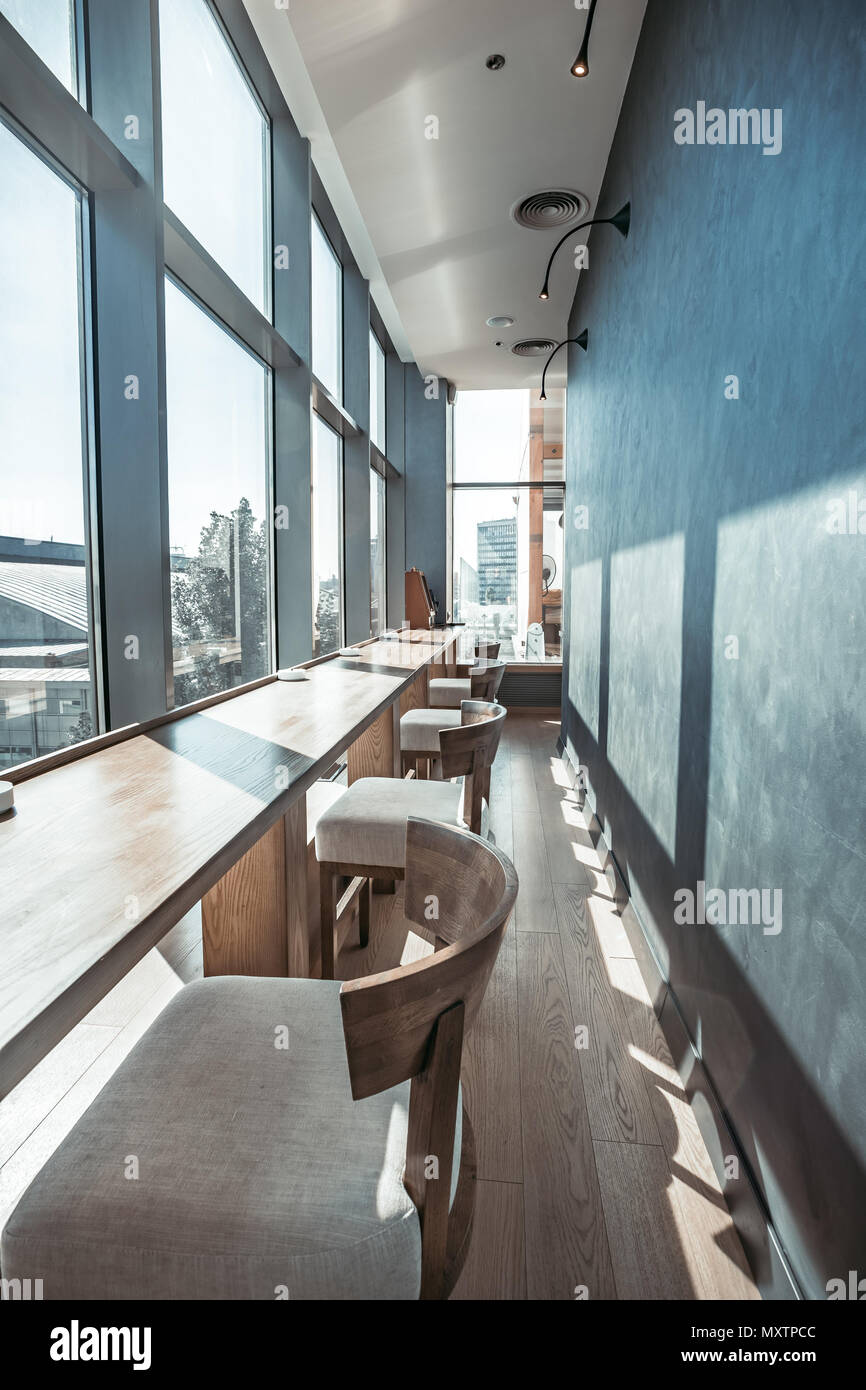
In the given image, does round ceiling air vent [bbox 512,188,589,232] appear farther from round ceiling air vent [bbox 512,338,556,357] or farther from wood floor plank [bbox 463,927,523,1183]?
wood floor plank [bbox 463,927,523,1183]

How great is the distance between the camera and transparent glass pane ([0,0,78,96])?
62.6 inches

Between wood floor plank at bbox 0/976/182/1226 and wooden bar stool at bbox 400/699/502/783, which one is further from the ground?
wooden bar stool at bbox 400/699/502/783

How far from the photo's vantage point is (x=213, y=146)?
264cm

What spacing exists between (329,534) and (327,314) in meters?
1.33

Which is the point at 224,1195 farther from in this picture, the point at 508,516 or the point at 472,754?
the point at 508,516

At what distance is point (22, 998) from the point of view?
588mm

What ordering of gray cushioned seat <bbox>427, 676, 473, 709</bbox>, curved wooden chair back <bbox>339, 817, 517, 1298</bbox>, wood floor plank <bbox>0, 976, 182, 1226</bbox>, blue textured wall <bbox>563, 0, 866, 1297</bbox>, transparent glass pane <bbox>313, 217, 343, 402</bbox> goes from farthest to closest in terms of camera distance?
1. gray cushioned seat <bbox>427, 676, 473, 709</bbox>
2. transparent glass pane <bbox>313, 217, 343, 402</bbox>
3. wood floor plank <bbox>0, 976, 182, 1226</bbox>
4. blue textured wall <bbox>563, 0, 866, 1297</bbox>
5. curved wooden chair back <bbox>339, 817, 517, 1298</bbox>

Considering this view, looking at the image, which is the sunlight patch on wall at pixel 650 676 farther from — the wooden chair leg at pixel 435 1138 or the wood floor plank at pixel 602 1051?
the wooden chair leg at pixel 435 1138

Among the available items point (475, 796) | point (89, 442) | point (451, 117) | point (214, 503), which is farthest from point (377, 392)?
point (475, 796)

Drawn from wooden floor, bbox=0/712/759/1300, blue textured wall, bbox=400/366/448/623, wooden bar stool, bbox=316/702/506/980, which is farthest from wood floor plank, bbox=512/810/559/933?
blue textured wall, bbox=400/366/448/623

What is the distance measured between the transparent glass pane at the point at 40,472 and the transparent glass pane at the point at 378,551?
393cm

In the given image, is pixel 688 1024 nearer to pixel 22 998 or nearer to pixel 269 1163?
pixel 269 1163

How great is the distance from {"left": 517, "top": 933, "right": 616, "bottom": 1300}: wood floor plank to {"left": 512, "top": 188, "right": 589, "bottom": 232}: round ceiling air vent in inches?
146
